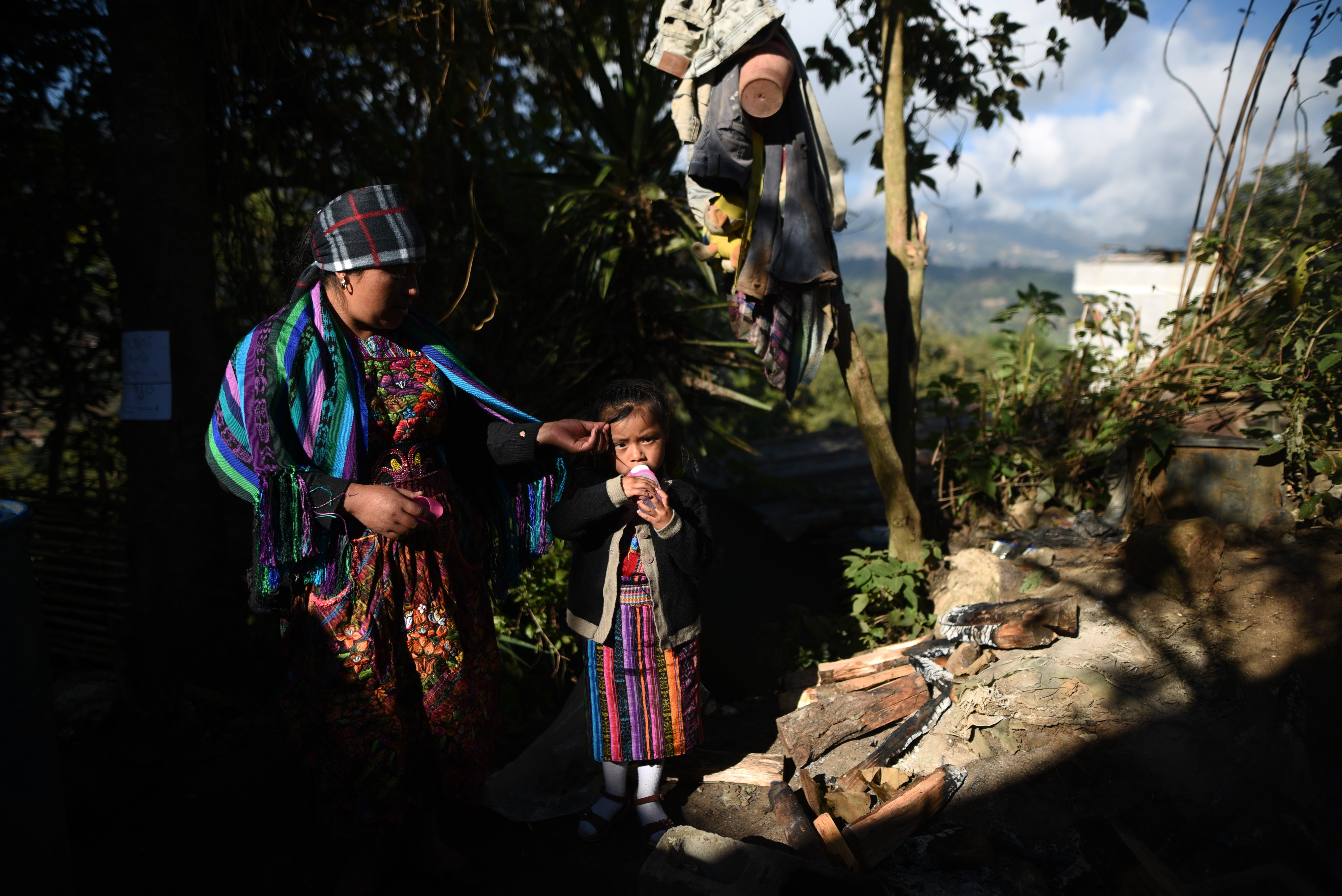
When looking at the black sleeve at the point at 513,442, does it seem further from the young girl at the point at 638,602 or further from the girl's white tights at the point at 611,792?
the girl's white tights at the point at 611,792

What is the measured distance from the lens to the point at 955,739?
264 centimetres

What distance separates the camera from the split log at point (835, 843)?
2125mm

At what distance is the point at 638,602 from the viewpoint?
2.25m

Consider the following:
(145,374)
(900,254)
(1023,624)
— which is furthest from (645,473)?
(145,374)

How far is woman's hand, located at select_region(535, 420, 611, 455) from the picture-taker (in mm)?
2182

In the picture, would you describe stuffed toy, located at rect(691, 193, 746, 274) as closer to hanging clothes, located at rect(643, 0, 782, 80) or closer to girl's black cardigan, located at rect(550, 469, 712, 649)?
hanging clothes, located at rect(643, 0, 782, 80)

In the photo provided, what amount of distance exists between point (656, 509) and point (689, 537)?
0.52 feet

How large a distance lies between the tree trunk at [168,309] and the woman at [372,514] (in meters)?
1.61

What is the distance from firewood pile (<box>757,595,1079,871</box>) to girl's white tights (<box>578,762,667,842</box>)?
39 centimetres

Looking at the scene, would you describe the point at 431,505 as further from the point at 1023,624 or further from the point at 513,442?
the point at 1023,624

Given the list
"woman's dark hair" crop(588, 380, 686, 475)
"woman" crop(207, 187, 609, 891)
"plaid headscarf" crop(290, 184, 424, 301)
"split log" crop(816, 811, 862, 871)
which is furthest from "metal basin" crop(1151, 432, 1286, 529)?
"plaid headscarf" crop(290, 184, 424, 301)

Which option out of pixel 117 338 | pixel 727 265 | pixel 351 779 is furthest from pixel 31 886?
pixel 117 338

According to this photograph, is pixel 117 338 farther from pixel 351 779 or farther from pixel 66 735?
pixel 351 779

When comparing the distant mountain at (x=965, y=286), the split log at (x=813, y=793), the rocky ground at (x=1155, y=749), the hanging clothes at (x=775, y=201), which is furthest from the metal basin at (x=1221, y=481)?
the distant mountain at (x=965, y=286)
